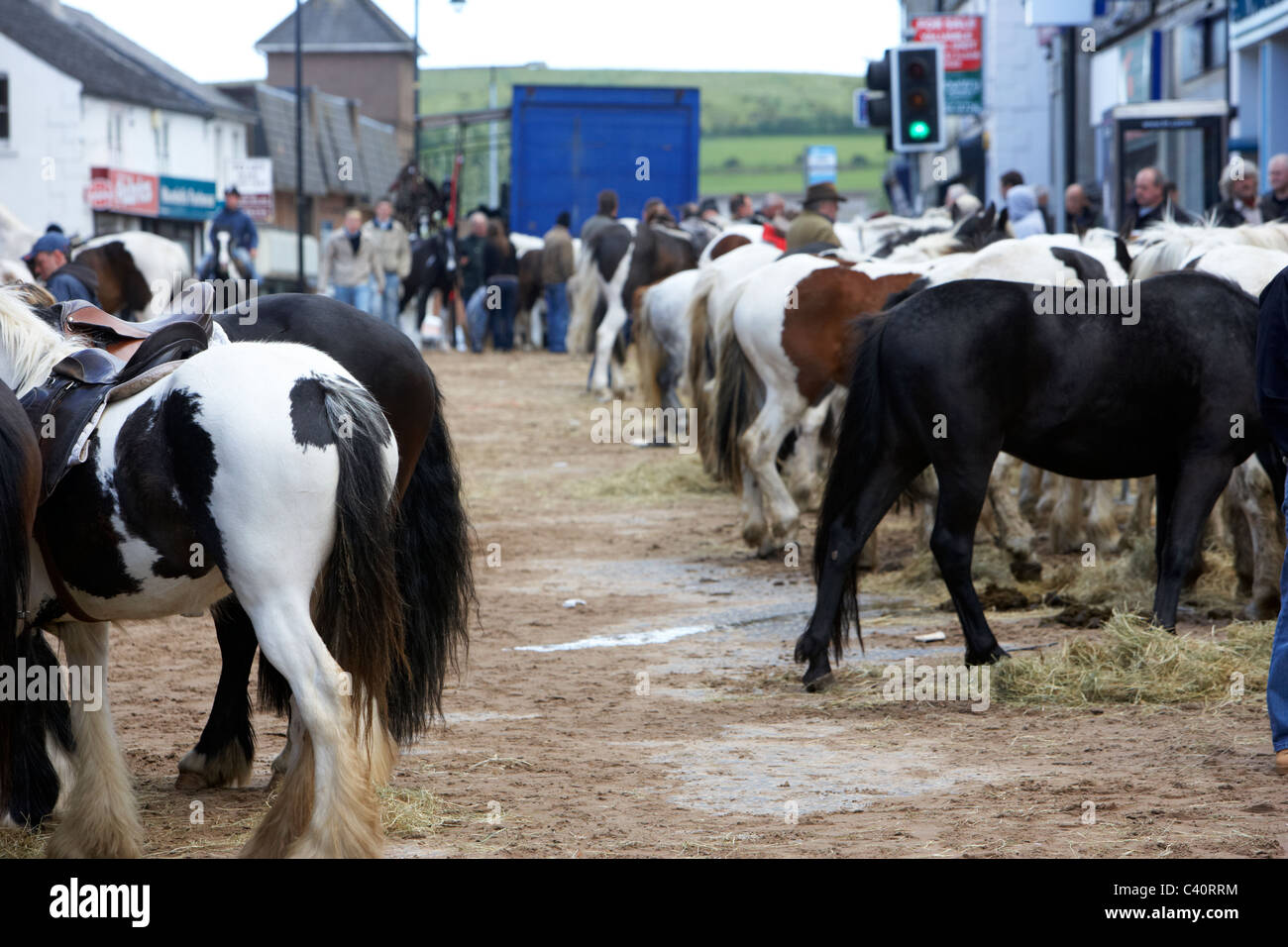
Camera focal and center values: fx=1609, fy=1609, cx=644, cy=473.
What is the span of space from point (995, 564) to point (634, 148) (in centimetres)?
2049

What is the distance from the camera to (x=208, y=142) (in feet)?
189

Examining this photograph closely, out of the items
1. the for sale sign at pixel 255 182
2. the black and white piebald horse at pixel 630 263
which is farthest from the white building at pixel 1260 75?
the for sale sign at pixel 255 182

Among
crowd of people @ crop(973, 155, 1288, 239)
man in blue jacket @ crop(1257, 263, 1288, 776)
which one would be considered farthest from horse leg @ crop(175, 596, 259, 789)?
crowd of people @ crop(973, 155, 1288, 239)

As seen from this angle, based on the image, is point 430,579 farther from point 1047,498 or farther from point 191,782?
point 1047,498

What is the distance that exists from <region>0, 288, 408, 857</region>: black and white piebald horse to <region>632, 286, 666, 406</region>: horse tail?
Answer: 1068 centimetres

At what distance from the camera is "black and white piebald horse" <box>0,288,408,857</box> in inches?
174

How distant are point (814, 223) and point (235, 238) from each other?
11.8 m

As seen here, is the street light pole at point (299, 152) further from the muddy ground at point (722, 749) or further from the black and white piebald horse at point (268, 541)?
the black and white piebald horse at point (268, 541)

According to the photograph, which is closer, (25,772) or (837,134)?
(25,772)

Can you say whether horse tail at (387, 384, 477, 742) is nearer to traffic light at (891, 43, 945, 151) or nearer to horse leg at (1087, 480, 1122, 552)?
horse leg at (1087, 480, 1122, 552)

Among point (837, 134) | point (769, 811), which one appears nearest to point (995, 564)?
point (769, 811)

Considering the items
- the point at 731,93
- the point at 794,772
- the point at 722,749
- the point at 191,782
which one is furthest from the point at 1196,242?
the point at 731,93

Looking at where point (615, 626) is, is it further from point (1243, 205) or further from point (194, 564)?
point (1243, 205)

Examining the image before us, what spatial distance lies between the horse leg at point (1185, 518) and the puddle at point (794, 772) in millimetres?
1880
